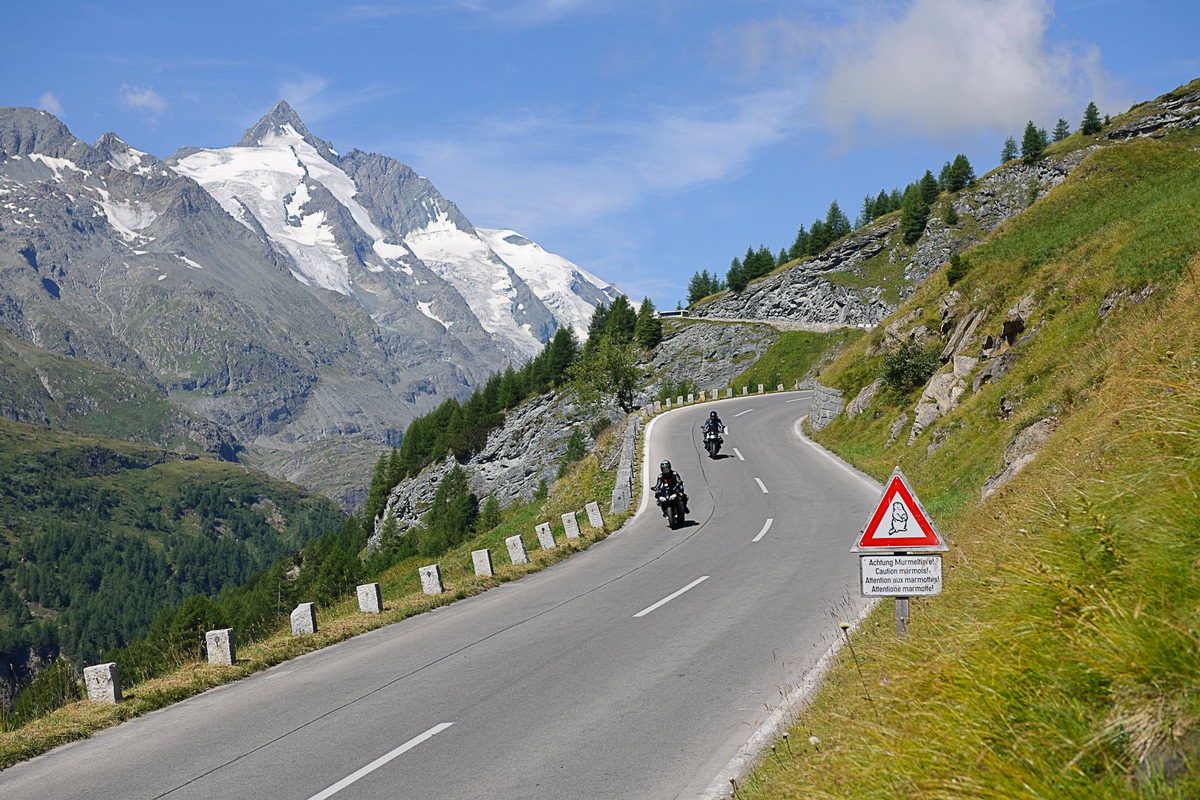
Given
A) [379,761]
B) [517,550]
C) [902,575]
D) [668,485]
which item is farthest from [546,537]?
[902,575]

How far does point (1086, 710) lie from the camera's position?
3924 mm

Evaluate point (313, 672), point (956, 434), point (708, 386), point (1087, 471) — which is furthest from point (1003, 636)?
point (708, 386)

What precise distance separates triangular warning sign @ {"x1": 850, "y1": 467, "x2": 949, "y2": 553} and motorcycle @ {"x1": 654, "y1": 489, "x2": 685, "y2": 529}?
1376 cm

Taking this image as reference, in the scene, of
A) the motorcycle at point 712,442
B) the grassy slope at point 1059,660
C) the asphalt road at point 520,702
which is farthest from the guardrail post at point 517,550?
the motorcycle at point 712,442

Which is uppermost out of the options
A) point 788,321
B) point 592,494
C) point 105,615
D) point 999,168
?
point 999,168

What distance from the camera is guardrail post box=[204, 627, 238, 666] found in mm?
11180

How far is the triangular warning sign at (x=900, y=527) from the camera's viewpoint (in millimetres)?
7395

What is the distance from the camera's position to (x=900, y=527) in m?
7.47

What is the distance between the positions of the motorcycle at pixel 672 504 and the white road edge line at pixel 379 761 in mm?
13847

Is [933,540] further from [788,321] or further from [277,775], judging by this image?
[788,321]

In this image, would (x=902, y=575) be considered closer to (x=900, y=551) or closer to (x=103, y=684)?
(x=900, y=551)

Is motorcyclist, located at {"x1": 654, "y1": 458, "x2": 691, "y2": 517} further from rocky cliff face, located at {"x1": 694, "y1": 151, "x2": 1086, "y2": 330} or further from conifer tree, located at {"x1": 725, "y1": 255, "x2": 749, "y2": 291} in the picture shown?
conifer tree, located at {"x1": 725, "y1": 255, "x2": 749, "y2": 291}

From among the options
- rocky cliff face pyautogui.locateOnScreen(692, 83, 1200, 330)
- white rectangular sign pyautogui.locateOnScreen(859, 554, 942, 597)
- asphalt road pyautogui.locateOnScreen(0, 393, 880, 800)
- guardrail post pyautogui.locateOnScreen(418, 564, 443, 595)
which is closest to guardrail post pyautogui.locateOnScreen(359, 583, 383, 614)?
asphalt road pyautogui.locateOnScreen(0, 393, 880, 800)

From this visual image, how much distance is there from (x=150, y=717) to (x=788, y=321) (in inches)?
3631
